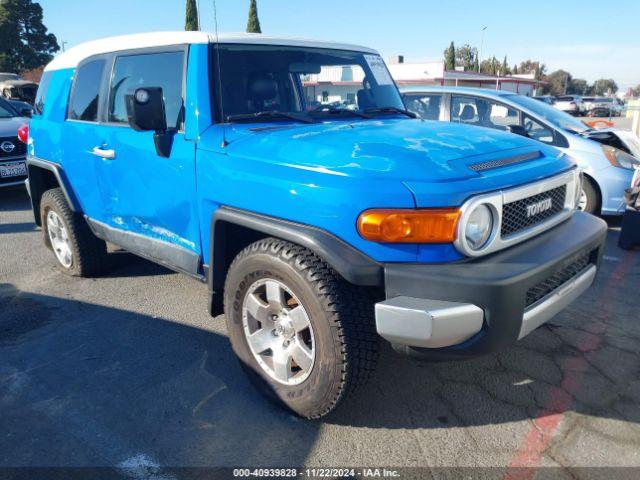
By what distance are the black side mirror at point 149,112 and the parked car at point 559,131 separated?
4.04 m

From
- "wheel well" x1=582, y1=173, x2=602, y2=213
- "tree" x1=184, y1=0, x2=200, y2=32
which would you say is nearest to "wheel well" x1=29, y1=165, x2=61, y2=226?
"tree" x1=184, y1=0, x2=200, y2=32

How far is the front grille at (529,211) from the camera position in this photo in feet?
8.16

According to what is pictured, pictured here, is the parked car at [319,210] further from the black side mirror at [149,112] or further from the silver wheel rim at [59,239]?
the silver wheel rim at [59,239]

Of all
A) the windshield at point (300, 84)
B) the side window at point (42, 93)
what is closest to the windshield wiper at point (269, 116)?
the windshield at point (300, 84)

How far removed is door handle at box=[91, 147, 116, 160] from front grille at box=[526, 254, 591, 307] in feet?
9.44

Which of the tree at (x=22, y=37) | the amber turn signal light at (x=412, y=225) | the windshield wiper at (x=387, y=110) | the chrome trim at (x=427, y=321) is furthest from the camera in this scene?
the tree at (x=22, y=37)

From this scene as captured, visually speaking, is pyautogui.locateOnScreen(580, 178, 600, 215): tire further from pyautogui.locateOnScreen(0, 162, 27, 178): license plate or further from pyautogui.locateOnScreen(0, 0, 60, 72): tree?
pyautogui.locateOnScreen(0, 0, 60, 72): tree

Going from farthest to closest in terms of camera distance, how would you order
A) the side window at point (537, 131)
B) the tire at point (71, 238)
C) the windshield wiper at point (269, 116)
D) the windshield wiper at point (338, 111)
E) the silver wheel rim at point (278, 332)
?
the side window at point (537, 131) < the tire at point (71, 238) < the windshield wiper at point (338, 111) < the windshield wiper at point (269, 116) < the silver wheel rim at point (278, 332)

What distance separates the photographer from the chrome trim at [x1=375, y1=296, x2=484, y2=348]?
2.13 meters

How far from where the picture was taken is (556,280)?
2.68m

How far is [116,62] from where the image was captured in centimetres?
385

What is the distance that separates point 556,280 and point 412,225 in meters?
0.96

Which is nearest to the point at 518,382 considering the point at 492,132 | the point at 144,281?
the point at 492,132

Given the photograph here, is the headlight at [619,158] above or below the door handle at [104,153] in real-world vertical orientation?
below
